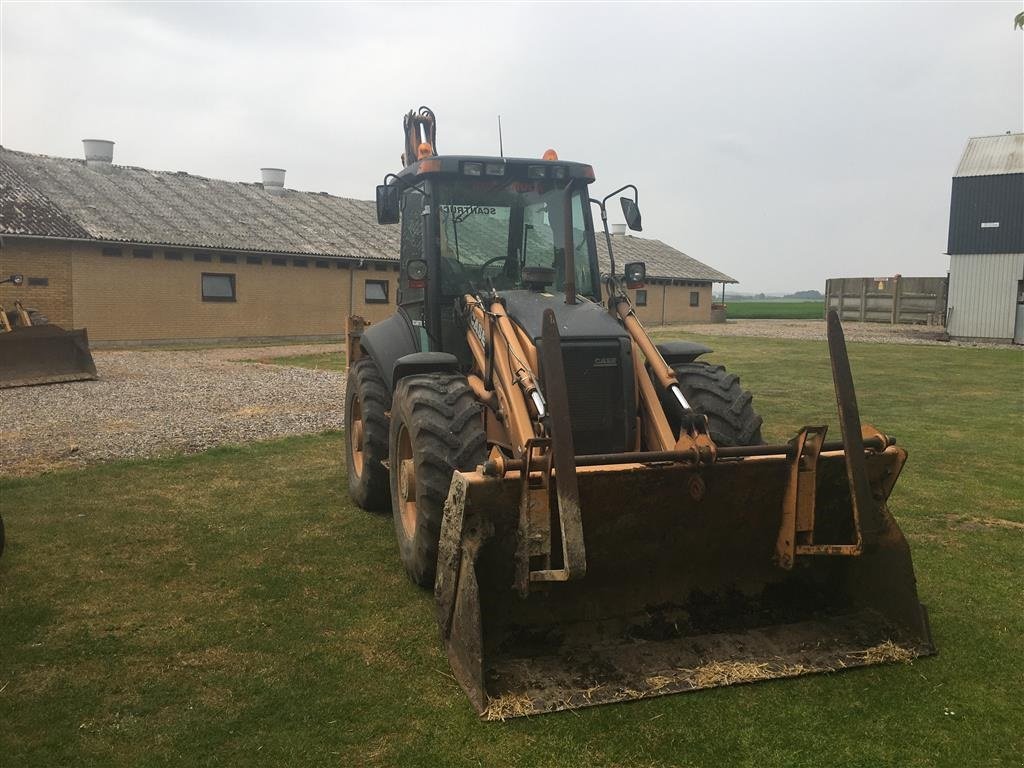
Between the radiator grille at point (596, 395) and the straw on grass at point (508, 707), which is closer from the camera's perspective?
the straw on grass at point (508, 707)

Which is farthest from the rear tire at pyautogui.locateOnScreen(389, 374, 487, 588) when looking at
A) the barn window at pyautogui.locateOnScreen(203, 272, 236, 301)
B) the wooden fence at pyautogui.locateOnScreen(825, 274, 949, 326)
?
the wooden fence at pyautogui.locateOnScreen(825, 274, 949, 326)

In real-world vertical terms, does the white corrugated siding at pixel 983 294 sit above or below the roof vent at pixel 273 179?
below

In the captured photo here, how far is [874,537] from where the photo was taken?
3.79 m

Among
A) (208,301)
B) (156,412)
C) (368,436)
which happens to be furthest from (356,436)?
(208,301)

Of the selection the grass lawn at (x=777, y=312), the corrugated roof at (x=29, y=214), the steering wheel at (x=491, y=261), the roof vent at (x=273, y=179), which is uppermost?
the roof vent at (x=273, y=179)

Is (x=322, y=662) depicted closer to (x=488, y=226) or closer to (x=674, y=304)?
(x=488, y=226)

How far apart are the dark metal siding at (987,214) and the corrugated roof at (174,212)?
19.1 meters

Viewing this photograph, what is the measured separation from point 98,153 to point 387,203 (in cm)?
2499

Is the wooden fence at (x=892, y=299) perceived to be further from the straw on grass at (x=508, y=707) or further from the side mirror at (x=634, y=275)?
the straw on grass at (x=508, y=707)

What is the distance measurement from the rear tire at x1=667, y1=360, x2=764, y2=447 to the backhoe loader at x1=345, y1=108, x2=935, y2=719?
13mm

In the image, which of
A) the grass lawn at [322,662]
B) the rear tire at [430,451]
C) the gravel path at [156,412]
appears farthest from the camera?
the gravel path at [156,412]

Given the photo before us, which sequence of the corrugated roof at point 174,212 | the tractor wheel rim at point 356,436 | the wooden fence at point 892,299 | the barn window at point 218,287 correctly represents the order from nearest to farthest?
the tractor wheel rim at point 356,436
the corrugated roof at point 174,212
the barn window at point 218,287
the wooden fence at point 892,299

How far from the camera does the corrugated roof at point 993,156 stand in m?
27.2

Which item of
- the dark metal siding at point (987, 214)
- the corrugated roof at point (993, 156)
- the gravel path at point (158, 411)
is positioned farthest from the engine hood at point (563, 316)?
the corrugated roof at point (993, 156)
